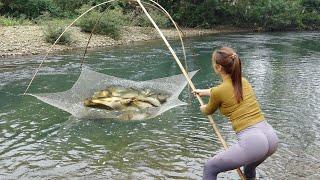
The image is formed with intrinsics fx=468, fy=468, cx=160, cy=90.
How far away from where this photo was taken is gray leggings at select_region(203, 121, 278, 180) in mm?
3783

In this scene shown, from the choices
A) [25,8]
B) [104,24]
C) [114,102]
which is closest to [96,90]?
[114,102]

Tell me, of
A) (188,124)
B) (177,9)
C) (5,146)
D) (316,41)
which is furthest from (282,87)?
(177,9)

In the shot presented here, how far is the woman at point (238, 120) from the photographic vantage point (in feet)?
12.5

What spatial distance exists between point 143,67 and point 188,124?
271 inches

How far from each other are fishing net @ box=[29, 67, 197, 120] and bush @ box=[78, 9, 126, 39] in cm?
1284

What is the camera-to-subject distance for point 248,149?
3785 mm

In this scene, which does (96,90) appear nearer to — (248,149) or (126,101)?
(126,101)

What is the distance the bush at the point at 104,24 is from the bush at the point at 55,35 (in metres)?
2.50

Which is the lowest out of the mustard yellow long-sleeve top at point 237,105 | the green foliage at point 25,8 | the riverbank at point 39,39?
the riverbank at point 39,39

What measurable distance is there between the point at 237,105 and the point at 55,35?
1606 cm

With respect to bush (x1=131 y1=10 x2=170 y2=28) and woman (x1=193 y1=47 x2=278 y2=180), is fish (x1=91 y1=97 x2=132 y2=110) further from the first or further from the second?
bush (x1=131 y1=10 x2=170 y2=28)

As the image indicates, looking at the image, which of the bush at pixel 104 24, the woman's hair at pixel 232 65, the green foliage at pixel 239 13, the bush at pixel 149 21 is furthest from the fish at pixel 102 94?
the green foliage at pixel 239 13

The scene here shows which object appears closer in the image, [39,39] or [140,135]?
[140,135]

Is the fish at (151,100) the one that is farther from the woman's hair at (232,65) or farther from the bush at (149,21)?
the bush at (149,21)
